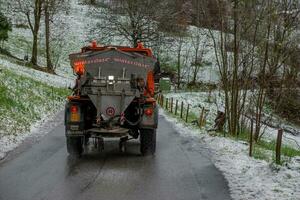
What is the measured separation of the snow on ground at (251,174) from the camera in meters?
8.84

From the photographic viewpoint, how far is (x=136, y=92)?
11852 millimetres

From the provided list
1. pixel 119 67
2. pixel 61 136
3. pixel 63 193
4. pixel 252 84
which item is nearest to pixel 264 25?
pixel 252 84

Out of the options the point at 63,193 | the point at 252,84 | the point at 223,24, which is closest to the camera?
the point at 63,193

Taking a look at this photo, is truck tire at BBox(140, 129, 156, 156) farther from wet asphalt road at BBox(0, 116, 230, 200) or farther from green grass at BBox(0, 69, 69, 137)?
green grass at BBox(0, 69, 69, 137)

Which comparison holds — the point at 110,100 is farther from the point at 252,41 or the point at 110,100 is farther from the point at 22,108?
the point at 22,108

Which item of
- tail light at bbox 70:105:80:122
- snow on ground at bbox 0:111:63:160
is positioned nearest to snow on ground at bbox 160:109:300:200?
tail light at bbox 70:105:80:122

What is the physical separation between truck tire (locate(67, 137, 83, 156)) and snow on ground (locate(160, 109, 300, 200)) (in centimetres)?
325

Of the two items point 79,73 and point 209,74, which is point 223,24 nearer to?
point 79,73

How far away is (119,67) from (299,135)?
70.7 ft

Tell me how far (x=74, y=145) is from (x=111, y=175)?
2.40 meters

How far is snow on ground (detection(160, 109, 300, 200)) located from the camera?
29.0 ft

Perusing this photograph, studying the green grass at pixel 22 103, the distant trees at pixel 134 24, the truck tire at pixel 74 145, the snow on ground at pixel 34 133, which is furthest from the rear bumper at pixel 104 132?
the distant trees at pixel 134 24

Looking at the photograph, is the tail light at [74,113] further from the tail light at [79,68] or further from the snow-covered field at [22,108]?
the snow-covered field at [22,108]

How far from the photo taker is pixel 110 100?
11703 mm
